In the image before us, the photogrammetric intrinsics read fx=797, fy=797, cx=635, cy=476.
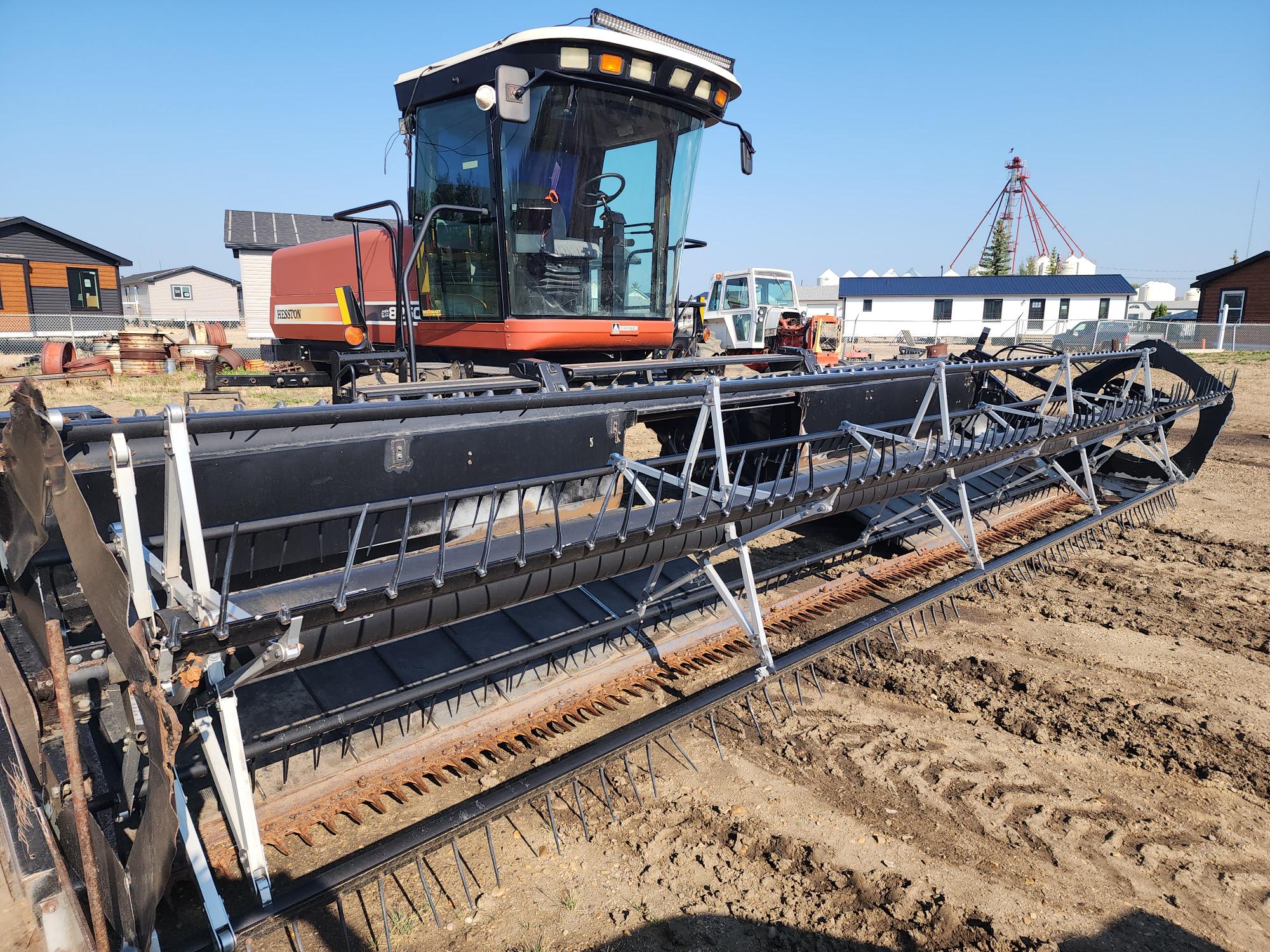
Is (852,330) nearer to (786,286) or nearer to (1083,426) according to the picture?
(786,286)

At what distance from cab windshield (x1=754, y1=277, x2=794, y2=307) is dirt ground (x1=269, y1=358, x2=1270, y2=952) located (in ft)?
47.3

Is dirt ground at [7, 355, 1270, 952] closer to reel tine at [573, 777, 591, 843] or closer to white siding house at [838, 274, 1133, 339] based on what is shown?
reel tine at [573, 777, 591, 843]

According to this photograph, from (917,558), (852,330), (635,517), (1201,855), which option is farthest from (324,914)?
(852,330)

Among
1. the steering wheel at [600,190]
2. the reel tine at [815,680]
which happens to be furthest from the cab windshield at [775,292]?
the reel tine at [815,680]

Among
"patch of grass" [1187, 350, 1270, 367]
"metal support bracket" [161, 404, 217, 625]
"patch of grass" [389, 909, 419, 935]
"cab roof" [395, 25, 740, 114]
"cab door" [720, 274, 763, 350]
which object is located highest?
"cab roof" [395, 25, 740, 114]

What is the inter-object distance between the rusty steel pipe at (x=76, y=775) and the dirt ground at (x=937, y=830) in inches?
24.3

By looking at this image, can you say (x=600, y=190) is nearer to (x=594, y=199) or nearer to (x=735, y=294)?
(x=594, y=199)

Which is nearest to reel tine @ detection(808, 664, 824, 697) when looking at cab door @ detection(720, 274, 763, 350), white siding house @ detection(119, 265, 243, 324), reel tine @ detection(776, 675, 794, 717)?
reel tine @ detection(776, 675, 794, 717)

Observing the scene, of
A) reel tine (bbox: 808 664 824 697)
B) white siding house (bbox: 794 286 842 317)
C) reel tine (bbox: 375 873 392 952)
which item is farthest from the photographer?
white siding house (bbox: 794 286 842 317)

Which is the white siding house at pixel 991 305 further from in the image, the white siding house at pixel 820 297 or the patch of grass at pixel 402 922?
the patch of grass at pixel 402 922

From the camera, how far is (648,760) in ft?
8.29

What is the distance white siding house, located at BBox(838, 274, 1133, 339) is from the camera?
A: 35.9 m

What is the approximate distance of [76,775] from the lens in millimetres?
1342

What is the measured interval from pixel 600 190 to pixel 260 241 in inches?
1157
